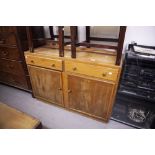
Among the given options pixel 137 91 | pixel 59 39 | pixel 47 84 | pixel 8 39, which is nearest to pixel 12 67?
pixel 8 39

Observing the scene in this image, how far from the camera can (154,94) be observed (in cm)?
125

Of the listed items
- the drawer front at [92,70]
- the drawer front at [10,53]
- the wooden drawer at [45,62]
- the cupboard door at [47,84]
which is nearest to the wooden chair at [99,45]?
the drawer front at [92,70]

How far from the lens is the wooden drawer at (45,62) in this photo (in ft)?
4.58

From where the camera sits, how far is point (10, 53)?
181 centimetres

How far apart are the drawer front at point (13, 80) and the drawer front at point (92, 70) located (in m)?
0.98

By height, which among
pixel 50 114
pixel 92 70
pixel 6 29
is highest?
pixel 6 29

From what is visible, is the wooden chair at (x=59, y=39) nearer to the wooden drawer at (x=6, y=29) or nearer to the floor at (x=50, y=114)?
the wooden drawer at (x=6, y=29)

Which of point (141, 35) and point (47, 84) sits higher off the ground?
point (141, 35)

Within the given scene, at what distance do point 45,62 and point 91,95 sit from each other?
66 cm

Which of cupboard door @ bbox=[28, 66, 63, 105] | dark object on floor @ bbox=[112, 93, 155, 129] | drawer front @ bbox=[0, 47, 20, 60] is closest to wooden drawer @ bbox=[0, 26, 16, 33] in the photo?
drawer front @ bbox=[0, 47, 20, 60]

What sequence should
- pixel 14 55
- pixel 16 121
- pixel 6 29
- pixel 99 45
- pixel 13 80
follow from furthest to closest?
pixel 13 80, pixel 14 55, pixel 6 29, pixel 99 45, pixel 16 121

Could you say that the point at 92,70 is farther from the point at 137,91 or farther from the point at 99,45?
the point at 137,91
